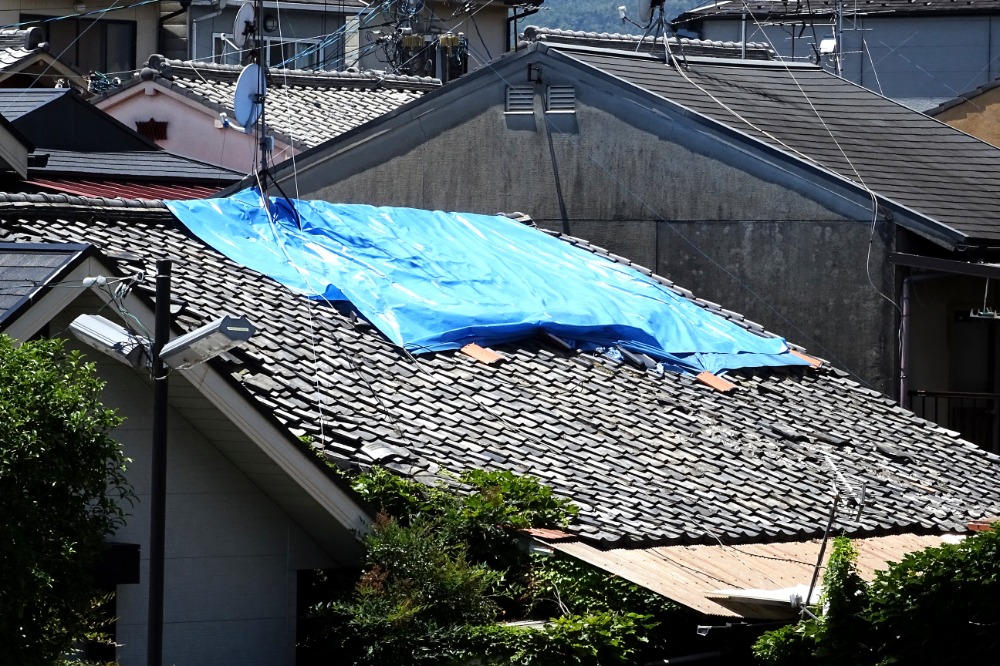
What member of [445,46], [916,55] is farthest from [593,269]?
[916,55]

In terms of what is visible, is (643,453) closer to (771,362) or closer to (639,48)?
(771,362)

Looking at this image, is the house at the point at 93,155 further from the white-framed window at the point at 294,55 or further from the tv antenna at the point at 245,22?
the white-framed window at the point at 294,55

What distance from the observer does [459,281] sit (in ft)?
64.7

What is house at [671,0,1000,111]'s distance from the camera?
134 ft

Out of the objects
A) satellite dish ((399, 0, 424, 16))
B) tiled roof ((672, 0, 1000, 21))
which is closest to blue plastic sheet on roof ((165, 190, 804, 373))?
satellite dish ((399, 0, 424, 16))

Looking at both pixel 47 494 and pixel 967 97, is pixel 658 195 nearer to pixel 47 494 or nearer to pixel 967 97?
pixel 967 97

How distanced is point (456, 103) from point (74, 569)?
14.5 m

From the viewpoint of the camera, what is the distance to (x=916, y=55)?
137 feet

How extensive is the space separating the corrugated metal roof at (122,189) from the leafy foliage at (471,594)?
39.9 ft

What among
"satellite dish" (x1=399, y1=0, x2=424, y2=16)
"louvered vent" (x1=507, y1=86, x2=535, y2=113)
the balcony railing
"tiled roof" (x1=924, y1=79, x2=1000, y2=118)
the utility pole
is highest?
"satellite dish" (x1=399, y1=0, x2=424, y2=16)

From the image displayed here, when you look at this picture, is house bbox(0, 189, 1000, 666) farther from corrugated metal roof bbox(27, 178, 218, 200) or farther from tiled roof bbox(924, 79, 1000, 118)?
tiled roof bbox(924, 79, 1000, 118)

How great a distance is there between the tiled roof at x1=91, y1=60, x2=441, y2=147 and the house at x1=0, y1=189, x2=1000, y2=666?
1043cm

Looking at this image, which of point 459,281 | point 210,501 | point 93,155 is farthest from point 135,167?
point 210,501

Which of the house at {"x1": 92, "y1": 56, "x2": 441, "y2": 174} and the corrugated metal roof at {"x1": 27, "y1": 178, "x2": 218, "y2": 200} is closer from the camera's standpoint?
the corrugated metal roof at {"x1": 27, "y1": 178, "x2": 218, "y2": 200}
